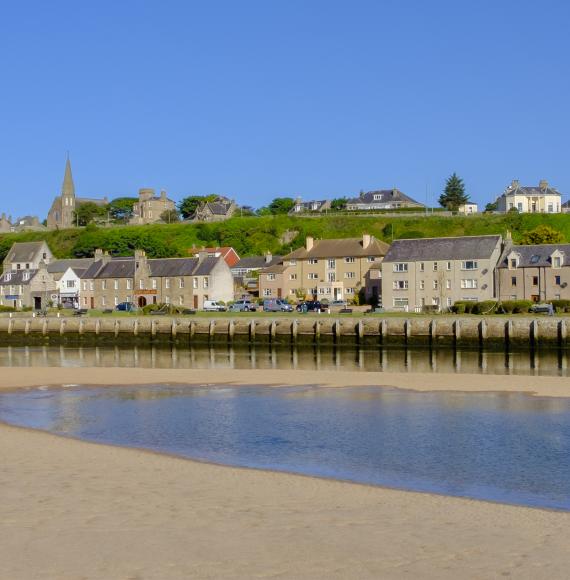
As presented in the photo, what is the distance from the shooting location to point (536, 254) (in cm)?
7619

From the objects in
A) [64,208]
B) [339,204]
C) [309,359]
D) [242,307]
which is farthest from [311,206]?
[309,359]

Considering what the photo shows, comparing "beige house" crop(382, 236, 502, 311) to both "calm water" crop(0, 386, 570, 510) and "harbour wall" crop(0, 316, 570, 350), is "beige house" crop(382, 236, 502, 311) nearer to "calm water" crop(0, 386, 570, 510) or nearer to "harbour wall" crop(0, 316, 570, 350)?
"harbour wall" crop(0, 316, 570, 350)

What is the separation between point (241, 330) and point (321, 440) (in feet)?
128

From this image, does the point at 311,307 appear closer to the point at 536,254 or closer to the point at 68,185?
the point at 536,254

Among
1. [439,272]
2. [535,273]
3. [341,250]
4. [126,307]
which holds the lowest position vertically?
[126,307]

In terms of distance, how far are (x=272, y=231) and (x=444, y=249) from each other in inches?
2093

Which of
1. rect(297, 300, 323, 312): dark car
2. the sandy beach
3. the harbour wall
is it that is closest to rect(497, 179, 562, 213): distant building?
rect(297, 300, 323, 312): dark car

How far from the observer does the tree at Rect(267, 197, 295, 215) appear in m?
159

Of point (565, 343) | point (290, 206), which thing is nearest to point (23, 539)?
point (565, 343)

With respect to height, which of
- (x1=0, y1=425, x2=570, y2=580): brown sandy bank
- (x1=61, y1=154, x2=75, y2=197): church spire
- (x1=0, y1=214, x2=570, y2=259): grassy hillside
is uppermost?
(x1=61, y1=154, x2=75, y2=197): church spire

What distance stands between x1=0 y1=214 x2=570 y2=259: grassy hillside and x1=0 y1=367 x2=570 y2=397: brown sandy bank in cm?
7666

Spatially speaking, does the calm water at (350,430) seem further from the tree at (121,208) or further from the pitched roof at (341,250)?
the tree at (121,208)

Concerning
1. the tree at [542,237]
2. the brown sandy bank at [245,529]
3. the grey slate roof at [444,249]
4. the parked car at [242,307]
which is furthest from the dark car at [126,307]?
the brown sandy bank at [245,529]

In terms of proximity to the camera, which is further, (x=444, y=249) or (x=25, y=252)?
(x=25, y=252)
